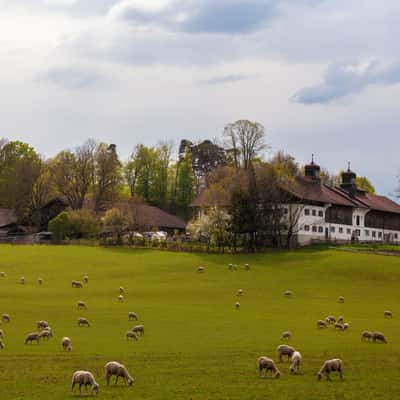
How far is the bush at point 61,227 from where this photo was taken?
11600 cm

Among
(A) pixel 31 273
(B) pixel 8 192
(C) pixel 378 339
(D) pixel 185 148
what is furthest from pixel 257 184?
(D) pixel 185 148

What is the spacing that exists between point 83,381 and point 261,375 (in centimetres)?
774

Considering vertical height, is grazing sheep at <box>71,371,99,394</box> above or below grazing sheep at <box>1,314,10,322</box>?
above

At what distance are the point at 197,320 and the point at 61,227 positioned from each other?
68.6 metres

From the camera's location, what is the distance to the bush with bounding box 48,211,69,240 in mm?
116000

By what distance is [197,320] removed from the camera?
5116 cm

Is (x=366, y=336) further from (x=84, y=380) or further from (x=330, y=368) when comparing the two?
(x=84, y=380)

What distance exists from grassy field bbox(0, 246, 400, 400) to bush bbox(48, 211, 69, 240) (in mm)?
12773

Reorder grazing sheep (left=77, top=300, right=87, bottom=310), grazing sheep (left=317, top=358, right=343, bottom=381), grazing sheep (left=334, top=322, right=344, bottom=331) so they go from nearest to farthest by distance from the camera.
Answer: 1. grazing sheep (left=317, top=358, right=343, bottom=381)
2. grazing sheep (left=334, top=322, right=344, bottom=331)
3. grazing sheep (left=77, top=300, right=87, bottom=310)

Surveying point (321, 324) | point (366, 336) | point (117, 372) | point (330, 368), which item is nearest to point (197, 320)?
point (321, 324)

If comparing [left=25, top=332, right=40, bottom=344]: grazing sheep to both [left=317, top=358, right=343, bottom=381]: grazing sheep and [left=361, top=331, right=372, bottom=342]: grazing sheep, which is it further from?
[left=361, top=331, right=372, bottom=342]: grazing sheep

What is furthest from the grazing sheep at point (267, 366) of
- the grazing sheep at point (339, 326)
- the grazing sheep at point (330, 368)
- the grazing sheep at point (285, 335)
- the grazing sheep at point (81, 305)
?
the grazing sheep at point (81, 305)

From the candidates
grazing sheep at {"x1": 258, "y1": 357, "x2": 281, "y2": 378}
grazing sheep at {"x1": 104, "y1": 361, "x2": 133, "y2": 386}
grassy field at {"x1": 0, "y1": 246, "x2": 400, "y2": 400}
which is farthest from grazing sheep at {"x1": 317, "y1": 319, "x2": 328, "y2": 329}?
grazing sheep at {"x1": 104, "y1": 361, "x2": 133, "y2": 386}

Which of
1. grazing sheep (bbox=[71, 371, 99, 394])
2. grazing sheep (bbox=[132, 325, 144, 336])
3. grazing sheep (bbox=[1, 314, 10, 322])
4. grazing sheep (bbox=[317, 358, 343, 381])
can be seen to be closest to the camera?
grazing sheep (bbox=[71, 371, 99, 394])
